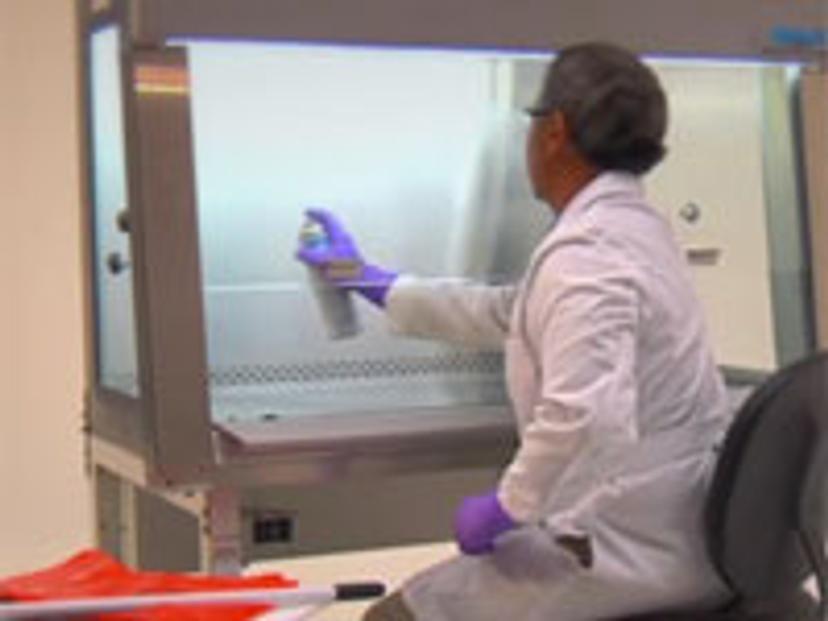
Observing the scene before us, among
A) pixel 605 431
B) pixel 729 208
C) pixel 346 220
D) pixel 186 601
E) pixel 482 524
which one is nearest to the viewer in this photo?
pixel 186 601

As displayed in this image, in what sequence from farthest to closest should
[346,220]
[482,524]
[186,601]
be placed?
[346,220] < [482,524] < [186,601]

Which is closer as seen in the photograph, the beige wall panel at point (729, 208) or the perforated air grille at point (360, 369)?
the perforated air grille at point (360, 369)

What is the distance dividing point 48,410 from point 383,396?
3.72 ft

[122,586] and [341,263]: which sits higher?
[341,263]

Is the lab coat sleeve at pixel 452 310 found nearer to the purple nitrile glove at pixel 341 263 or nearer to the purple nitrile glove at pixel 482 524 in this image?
the purple nitrile glove at pixel 341 263

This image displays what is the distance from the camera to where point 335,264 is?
2133mm

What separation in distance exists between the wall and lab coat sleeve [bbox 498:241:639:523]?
1739 millimetres

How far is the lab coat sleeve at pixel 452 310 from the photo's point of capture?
6.66 feet

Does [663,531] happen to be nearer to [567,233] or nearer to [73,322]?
[567,233]

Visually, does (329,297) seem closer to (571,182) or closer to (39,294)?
(571,182)

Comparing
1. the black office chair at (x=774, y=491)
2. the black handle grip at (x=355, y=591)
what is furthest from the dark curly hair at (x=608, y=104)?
the black handle grip at (x=355, y=591)

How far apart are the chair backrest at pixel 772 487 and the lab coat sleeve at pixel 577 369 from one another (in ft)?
0.41

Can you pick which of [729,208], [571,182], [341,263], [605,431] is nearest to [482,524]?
[605,431]

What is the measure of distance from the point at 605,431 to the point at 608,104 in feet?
1.40
